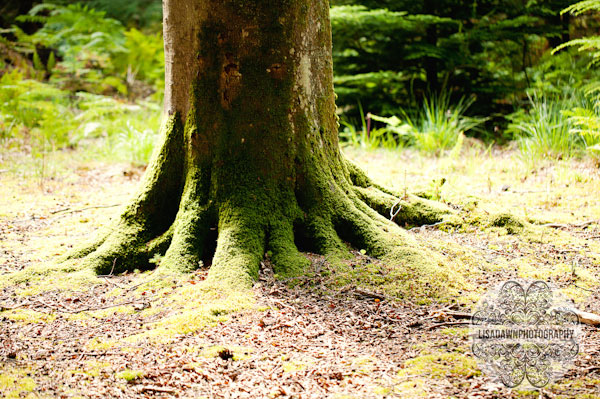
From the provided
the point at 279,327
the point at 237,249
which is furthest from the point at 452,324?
the point at 237,249

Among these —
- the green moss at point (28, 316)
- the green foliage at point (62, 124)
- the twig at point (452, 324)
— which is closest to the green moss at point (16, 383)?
the green moss at point (28, 316)

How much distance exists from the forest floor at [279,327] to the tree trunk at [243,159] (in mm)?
200

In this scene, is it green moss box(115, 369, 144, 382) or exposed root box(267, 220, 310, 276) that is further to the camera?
exposed root box(267, 220, 310, 276)

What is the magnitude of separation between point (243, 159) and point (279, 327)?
1.19 meters

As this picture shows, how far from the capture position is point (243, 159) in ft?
10.2

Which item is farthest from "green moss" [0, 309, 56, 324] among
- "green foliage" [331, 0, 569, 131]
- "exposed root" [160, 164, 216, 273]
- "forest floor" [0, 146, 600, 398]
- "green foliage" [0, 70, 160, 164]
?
"green foliage" [331, 0, 569, 131]

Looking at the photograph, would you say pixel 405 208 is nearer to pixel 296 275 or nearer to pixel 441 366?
pixel 296 275

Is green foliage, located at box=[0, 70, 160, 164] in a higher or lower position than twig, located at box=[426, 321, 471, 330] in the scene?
higher

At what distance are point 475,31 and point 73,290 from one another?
689 centimetres

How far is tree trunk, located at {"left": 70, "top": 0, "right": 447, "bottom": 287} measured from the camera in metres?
2.98

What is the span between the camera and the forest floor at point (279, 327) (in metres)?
1.94

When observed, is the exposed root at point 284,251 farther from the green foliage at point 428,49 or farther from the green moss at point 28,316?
the green foliage at point 428,49

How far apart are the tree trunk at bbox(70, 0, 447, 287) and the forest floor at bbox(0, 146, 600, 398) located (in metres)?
0.20

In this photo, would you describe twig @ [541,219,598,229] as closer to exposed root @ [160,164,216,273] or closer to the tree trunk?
the tree trunk
